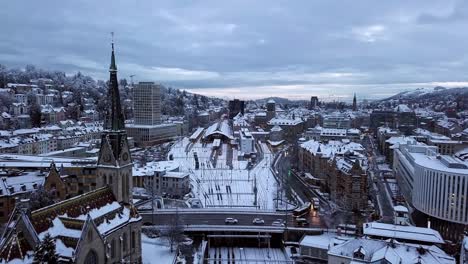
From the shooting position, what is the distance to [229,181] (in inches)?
3273

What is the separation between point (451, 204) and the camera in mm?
59344

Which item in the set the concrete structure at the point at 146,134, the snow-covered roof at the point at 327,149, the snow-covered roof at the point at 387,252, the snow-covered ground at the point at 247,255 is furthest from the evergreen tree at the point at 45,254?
the concrete structure at the point at 146,134

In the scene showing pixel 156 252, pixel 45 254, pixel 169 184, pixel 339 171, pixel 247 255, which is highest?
pixel 45 254

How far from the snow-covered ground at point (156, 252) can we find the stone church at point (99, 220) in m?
2.68

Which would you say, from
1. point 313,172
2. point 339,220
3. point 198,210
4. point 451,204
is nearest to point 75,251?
point 198,210

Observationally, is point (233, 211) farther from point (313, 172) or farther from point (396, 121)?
point (396, 121)

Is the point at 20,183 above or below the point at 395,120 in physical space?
below

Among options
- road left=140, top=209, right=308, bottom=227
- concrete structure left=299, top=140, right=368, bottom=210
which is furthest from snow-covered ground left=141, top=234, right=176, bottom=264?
concrete structure left=299, top=140, right=368, bottom=210

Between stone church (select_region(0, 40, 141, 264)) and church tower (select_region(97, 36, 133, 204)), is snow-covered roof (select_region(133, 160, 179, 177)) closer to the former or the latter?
stone church (select_region(0, 40, 141, 264))

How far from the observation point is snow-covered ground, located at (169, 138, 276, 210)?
69.6 m

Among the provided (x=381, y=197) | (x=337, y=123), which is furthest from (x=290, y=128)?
(x=381, y=197)

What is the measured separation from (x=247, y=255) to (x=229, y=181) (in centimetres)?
3439

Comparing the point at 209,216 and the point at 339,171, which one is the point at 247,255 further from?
the point at 339,171

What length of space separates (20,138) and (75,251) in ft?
268
